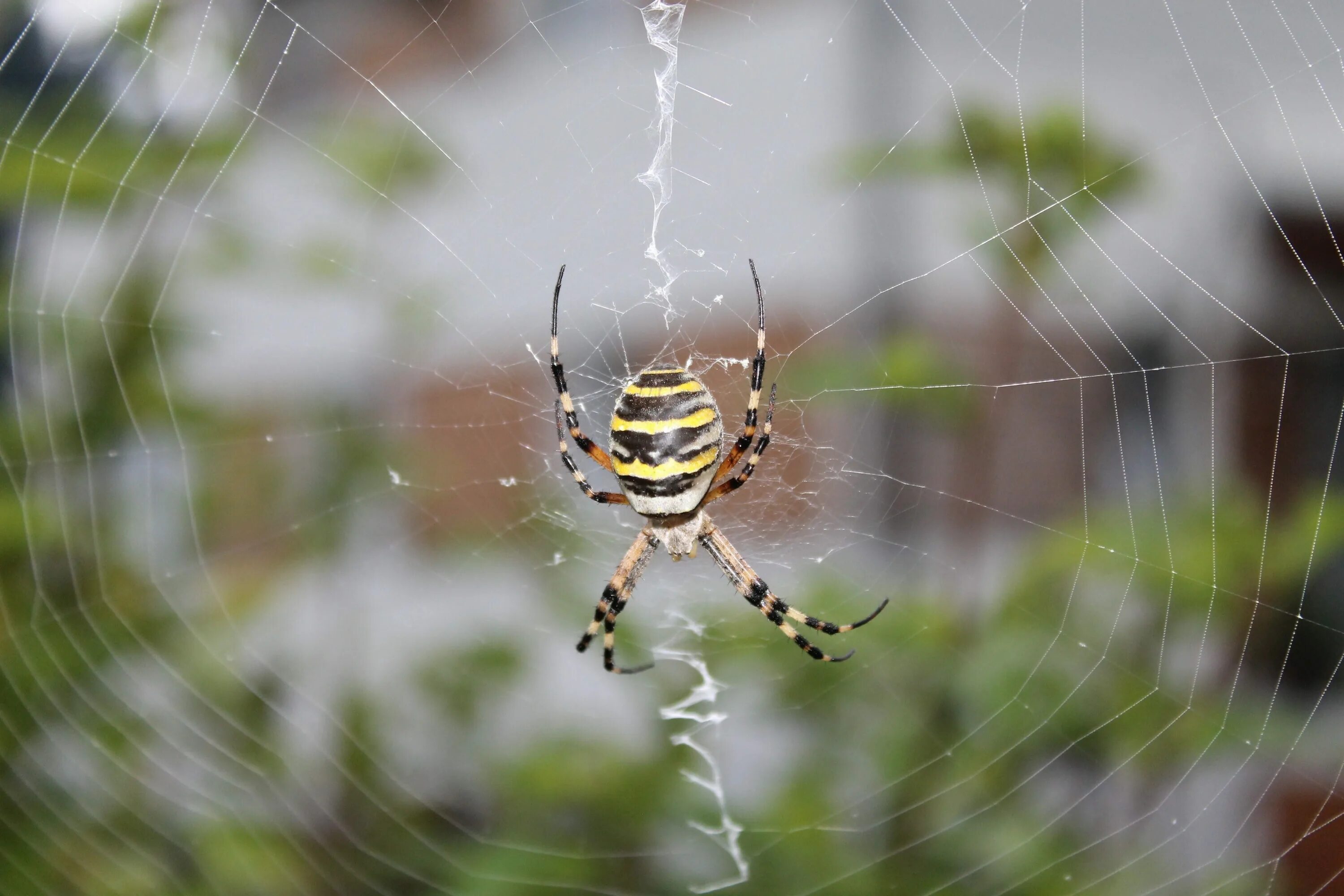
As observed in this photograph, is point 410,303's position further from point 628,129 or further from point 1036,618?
point 1036,618

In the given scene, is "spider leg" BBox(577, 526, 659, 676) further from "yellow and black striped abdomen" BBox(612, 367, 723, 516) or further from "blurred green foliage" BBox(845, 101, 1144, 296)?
"blurred green foliage" BBox(845, 101, 1144, 296)

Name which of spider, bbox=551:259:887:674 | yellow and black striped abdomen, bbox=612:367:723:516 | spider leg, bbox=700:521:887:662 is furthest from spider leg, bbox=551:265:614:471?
spider leg, bbox=700:521:887:662

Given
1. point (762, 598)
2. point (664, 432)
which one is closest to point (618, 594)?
point (762, 598)

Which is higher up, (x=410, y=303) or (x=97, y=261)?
(x=410, y=303)

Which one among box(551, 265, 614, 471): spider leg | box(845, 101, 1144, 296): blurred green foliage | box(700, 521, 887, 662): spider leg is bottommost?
box(700, 521, 887, 662): spider leg

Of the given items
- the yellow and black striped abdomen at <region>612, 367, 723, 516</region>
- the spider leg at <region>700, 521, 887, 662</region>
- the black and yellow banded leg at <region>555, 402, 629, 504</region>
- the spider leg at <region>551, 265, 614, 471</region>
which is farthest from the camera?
the spider leg at <region>700, 521, 887, 662</region>

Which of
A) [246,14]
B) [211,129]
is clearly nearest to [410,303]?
[211,129]
